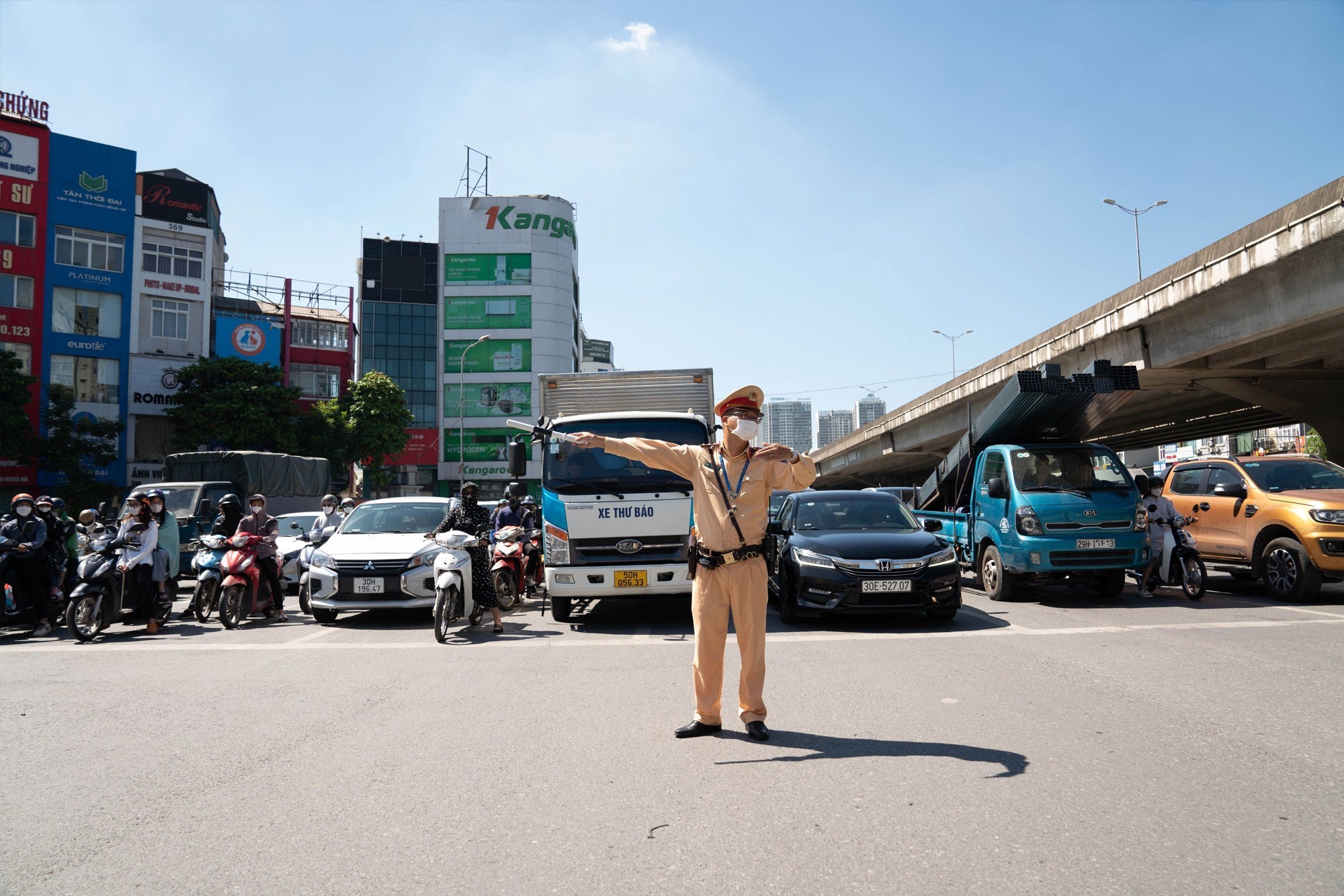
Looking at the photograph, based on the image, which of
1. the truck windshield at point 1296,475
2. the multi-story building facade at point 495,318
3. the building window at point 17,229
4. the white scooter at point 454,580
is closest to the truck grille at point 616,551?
the white scooter at point 454,580

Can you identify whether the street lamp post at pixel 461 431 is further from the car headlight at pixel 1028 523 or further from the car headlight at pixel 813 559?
the car headlight at pixel 813 559

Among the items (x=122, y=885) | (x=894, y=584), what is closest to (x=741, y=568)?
(x=122, y=885)

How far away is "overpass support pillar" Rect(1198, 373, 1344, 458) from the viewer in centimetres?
2025

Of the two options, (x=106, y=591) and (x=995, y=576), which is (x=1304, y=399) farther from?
(x=106, y=591)

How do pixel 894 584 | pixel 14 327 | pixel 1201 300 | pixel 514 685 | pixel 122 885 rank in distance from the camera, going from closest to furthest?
1. pixel 122 885
2. pixel 514 685
3. pixel 894 584
4. pixel 1201 300
5. pixel 14 327

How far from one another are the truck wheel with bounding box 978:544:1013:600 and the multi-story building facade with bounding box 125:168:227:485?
3845cm

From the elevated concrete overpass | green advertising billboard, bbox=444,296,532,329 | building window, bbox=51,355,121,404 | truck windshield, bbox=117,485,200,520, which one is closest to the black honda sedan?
the elevated concrete overpass

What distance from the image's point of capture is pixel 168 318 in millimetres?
43250

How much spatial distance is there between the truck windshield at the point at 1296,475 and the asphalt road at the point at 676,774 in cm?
455

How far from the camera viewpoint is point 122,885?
3.10 metres

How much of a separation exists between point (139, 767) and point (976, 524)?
1089 cm

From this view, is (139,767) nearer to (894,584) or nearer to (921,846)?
(921,846)

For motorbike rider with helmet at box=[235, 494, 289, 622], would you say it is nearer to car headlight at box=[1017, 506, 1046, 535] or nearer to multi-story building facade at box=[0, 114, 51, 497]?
car headlight at box=[1017, 506, 1046, 535]

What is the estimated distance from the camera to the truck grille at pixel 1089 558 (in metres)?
10.9
